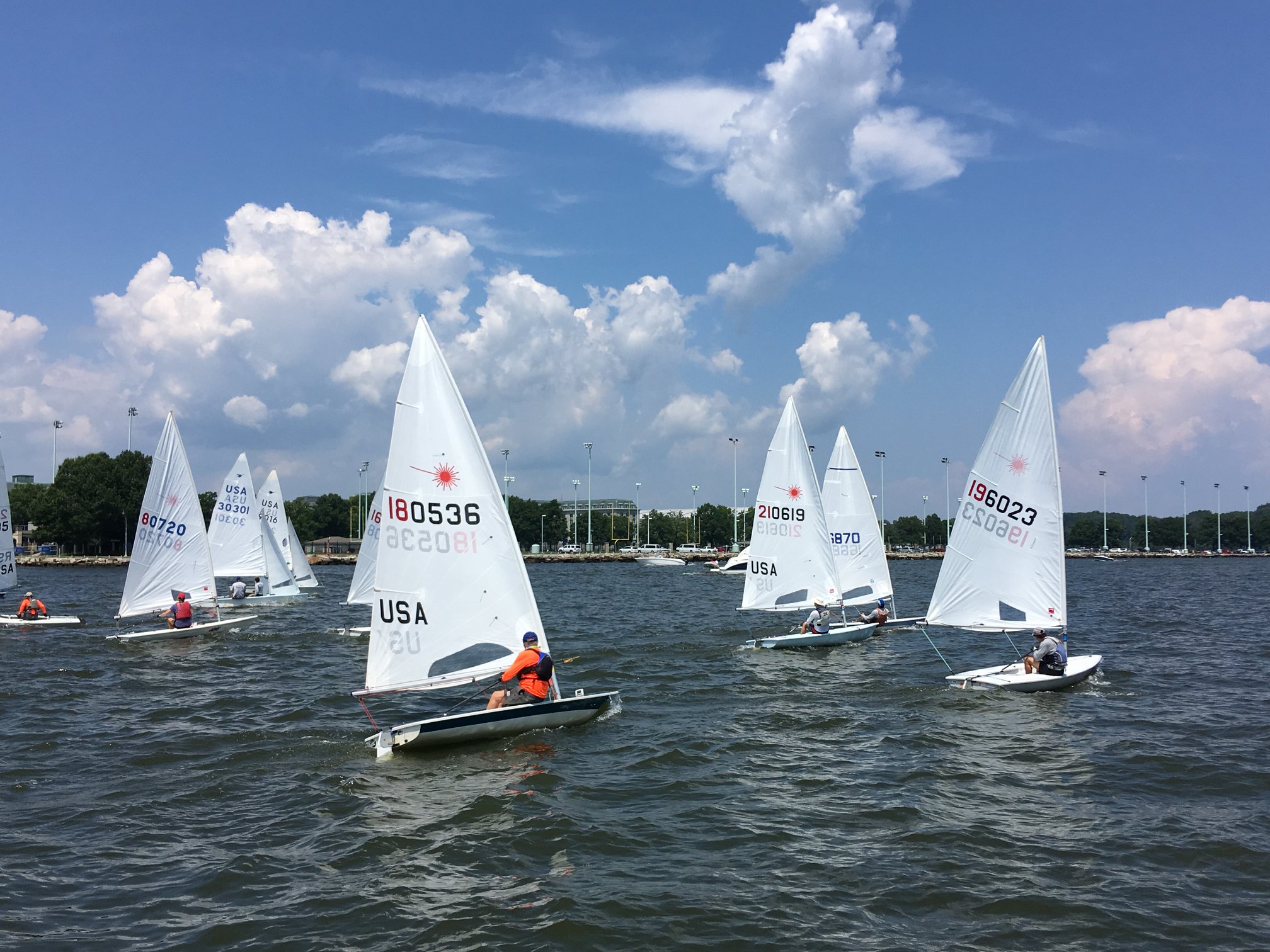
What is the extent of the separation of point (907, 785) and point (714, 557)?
126 metres

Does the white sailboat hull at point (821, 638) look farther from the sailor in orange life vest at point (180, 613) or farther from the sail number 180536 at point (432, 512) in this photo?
the sailor in orange life vest at point (180, 613)

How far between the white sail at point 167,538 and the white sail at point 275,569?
498 inches

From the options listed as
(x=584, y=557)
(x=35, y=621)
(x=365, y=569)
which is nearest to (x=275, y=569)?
(x=35, y=621)

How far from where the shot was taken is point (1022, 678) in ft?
58.4

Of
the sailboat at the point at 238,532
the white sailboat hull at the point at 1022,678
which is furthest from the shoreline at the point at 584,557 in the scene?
the white sailboat hull at the point at 1022,678

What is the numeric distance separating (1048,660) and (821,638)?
7.76 meters

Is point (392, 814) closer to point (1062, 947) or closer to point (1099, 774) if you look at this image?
point (1062, 947)

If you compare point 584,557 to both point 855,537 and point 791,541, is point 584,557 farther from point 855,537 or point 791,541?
point 791,541

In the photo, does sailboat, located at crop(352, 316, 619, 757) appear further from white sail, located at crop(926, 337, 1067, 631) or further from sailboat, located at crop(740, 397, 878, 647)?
sailboat, located at crop(740, 397, 878, 647)

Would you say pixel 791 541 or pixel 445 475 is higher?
pixel 445 475

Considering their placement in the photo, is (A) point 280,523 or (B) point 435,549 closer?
(B) point 435,549

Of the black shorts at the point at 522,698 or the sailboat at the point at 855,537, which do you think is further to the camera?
the sailboat at the point at 855,537

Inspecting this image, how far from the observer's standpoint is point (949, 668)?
22.2 meters

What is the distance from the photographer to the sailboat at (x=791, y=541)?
84.9ft
